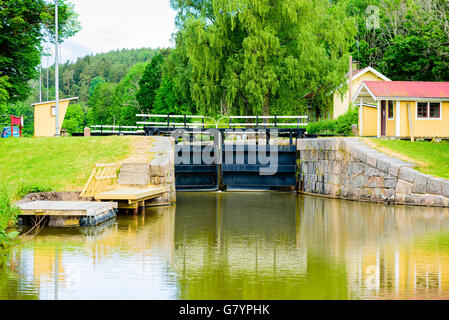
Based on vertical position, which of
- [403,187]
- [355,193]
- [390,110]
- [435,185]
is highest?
[390,110]

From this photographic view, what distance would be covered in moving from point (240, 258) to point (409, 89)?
17.6 metres

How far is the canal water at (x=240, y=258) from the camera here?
833cm

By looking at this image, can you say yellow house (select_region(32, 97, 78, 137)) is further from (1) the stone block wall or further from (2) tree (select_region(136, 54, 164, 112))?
(2) tree (select_region(136, 54, 164, 112))

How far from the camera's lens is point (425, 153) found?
21.2 metres

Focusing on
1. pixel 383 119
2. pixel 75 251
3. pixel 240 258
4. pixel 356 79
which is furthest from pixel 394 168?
pixel 356 79

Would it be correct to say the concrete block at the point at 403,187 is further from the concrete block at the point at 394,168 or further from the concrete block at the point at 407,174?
the concrete block at the point at 394,168

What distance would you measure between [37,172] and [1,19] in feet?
43.4

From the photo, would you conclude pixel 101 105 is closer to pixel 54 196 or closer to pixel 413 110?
pixel 413 110

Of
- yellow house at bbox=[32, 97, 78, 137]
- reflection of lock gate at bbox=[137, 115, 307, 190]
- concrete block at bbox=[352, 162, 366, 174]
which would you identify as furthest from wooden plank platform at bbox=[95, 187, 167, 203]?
yellow house at bbox=[32, 97, 78, 137]

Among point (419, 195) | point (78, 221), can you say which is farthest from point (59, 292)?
point (419, 195)

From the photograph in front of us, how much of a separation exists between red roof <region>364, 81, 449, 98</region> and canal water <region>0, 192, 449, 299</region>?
29.9 feet

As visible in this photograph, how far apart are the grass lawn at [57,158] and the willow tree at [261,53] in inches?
386

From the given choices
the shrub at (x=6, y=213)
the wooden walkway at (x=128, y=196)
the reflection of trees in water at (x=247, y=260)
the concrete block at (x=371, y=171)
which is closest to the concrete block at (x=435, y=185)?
the concrete block at (x=371, y=171)

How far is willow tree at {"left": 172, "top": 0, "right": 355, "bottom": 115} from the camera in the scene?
31406mm
